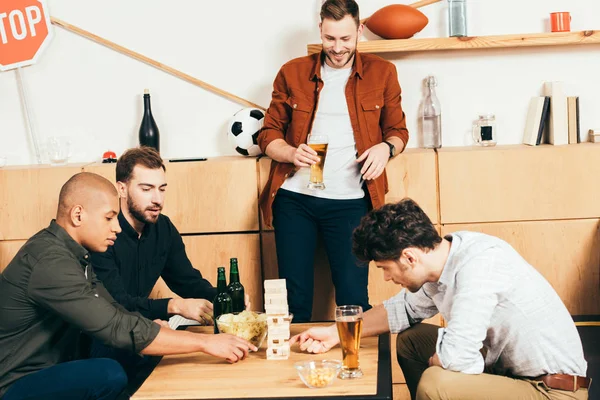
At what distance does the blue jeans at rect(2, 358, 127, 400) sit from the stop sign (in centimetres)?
231

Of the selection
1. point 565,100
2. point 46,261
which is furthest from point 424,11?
point 46,261

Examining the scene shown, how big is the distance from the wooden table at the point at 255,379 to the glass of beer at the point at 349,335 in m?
0.05

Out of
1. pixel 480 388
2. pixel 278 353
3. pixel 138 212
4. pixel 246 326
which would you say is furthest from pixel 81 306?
pixel 480 388

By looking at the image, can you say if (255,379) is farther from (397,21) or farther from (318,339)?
(397,21)

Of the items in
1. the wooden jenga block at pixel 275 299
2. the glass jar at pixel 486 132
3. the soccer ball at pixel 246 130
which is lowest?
the wooden jenga block at pixel 275 299

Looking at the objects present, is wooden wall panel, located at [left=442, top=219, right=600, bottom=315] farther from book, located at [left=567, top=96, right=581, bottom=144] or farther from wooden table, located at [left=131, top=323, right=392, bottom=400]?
wooden table, located at [left=131, top=323, right=392, bottom=400]

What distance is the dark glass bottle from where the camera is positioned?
4.27 meters

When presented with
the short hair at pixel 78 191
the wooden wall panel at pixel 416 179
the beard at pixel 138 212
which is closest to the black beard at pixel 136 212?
the beard at pixel 138 212

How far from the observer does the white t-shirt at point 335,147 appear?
147 inches

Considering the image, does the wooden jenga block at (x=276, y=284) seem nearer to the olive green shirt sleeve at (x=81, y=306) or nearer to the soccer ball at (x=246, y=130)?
the olive green shirt sleeve at (x=81, y=306)

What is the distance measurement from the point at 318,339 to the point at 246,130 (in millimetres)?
1696

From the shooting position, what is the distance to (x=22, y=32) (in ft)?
14.5

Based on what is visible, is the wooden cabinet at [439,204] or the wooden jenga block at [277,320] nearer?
the wooden jenga block at [277,320]

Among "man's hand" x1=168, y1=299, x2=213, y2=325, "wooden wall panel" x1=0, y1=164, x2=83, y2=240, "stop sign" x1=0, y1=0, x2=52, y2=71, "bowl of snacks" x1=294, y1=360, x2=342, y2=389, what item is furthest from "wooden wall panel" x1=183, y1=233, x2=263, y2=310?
"bowl of snacks" x1=294, y1=360, x2=342, y2=389
